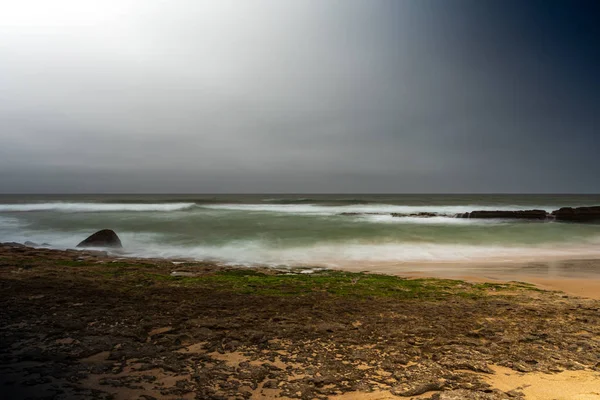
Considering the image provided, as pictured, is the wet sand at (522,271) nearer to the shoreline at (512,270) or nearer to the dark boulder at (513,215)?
the shoreline at (512,270)

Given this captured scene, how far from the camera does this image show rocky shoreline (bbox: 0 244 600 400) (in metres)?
2.93

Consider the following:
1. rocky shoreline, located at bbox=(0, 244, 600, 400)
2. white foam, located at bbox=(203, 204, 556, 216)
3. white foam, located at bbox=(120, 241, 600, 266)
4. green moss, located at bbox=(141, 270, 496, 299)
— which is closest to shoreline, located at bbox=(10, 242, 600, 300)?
white foam, located at bbox=(120, 241, 600, 266)

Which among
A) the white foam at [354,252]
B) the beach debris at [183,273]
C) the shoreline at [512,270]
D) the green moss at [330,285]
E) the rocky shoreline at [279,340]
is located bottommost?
the white foam at [354,252]

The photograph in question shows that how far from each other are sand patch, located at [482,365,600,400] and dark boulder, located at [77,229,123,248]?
14.8 m

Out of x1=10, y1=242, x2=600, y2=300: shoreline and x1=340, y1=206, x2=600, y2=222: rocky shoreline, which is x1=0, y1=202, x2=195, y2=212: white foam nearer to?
x1=340, y1=206, x2=600, y2=222: rocky shoreline

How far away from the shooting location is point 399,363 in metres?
3.34

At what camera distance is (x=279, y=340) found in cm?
389

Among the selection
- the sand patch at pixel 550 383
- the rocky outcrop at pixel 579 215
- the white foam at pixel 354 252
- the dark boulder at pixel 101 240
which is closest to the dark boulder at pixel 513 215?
the rocky outcrop at pixel 579 215

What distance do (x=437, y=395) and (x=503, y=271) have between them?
8496 mm

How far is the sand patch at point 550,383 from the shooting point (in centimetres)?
286

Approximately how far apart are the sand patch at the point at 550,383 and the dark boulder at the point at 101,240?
583 inches

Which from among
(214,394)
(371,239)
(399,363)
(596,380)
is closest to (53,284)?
(214,394)

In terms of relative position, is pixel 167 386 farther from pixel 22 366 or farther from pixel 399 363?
pixel 399 363

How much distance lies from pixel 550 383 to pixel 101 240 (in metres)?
15.4
